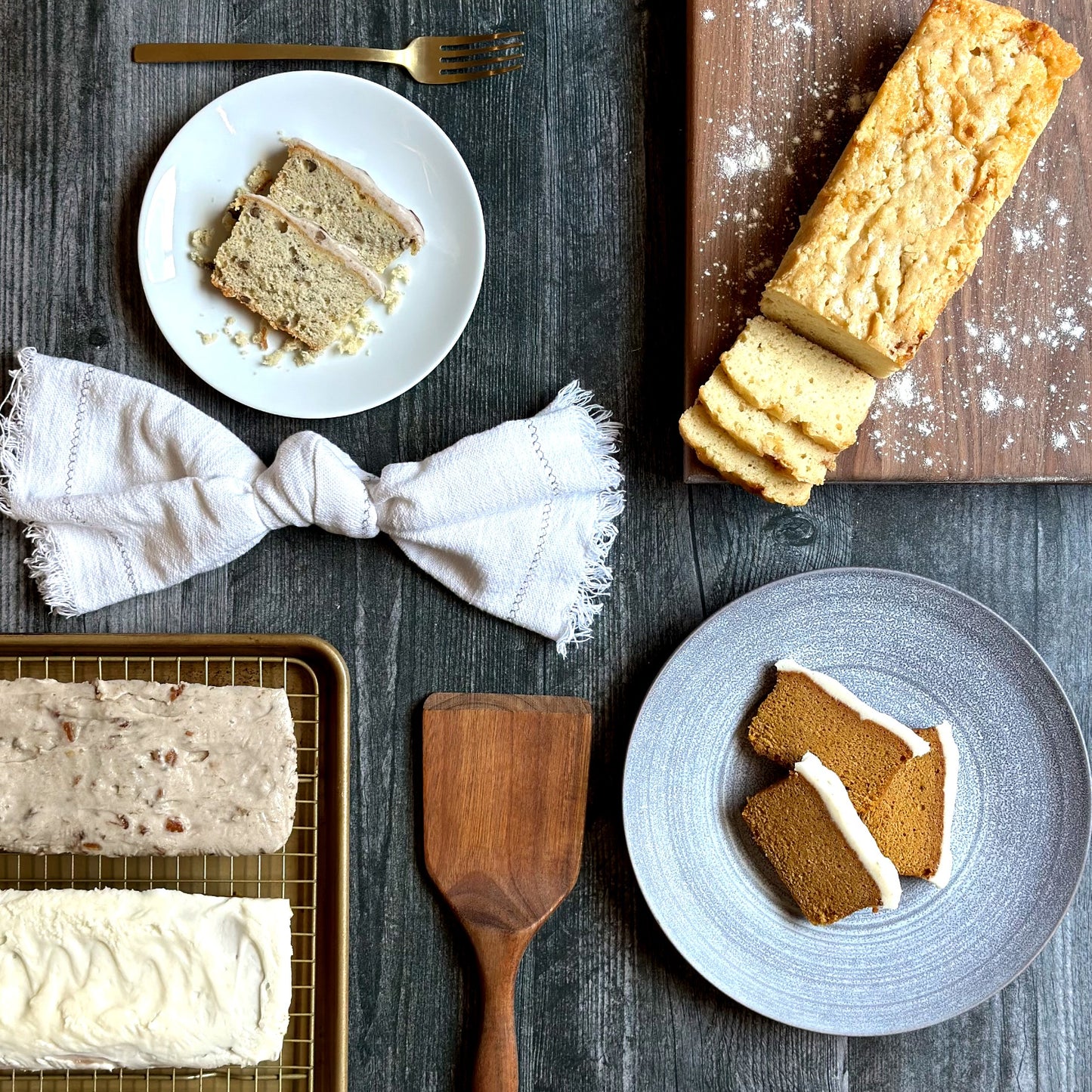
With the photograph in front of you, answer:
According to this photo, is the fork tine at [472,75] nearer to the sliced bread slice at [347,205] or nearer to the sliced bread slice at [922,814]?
the sliced bread slice at [347,205]

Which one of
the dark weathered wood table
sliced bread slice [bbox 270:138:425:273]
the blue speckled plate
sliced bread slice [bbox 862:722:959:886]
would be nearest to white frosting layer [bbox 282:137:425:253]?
sliced bread slice [bbox 270:138:425:273]

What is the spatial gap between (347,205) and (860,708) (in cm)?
120

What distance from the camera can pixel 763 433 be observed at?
4.95ft

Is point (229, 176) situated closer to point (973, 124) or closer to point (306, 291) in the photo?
point (306, 291)

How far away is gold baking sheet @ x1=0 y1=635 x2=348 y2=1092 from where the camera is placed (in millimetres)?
1577

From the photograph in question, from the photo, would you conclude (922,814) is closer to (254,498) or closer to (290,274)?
(254,498)

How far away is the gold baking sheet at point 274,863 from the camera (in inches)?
62.1

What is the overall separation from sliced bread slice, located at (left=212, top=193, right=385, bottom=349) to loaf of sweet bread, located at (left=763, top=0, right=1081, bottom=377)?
71cm

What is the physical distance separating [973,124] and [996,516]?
65cm

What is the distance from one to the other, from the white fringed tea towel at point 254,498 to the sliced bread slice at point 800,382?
257mm

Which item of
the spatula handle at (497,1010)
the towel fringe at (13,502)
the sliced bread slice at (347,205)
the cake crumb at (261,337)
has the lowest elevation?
the spatula handle at (497,1010)

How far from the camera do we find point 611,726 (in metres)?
1.66

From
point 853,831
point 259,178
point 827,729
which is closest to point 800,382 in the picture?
point 827,729

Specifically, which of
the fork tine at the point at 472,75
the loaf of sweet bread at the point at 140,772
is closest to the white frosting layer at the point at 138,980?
the loaf of sweet bread at the point at 140,772
